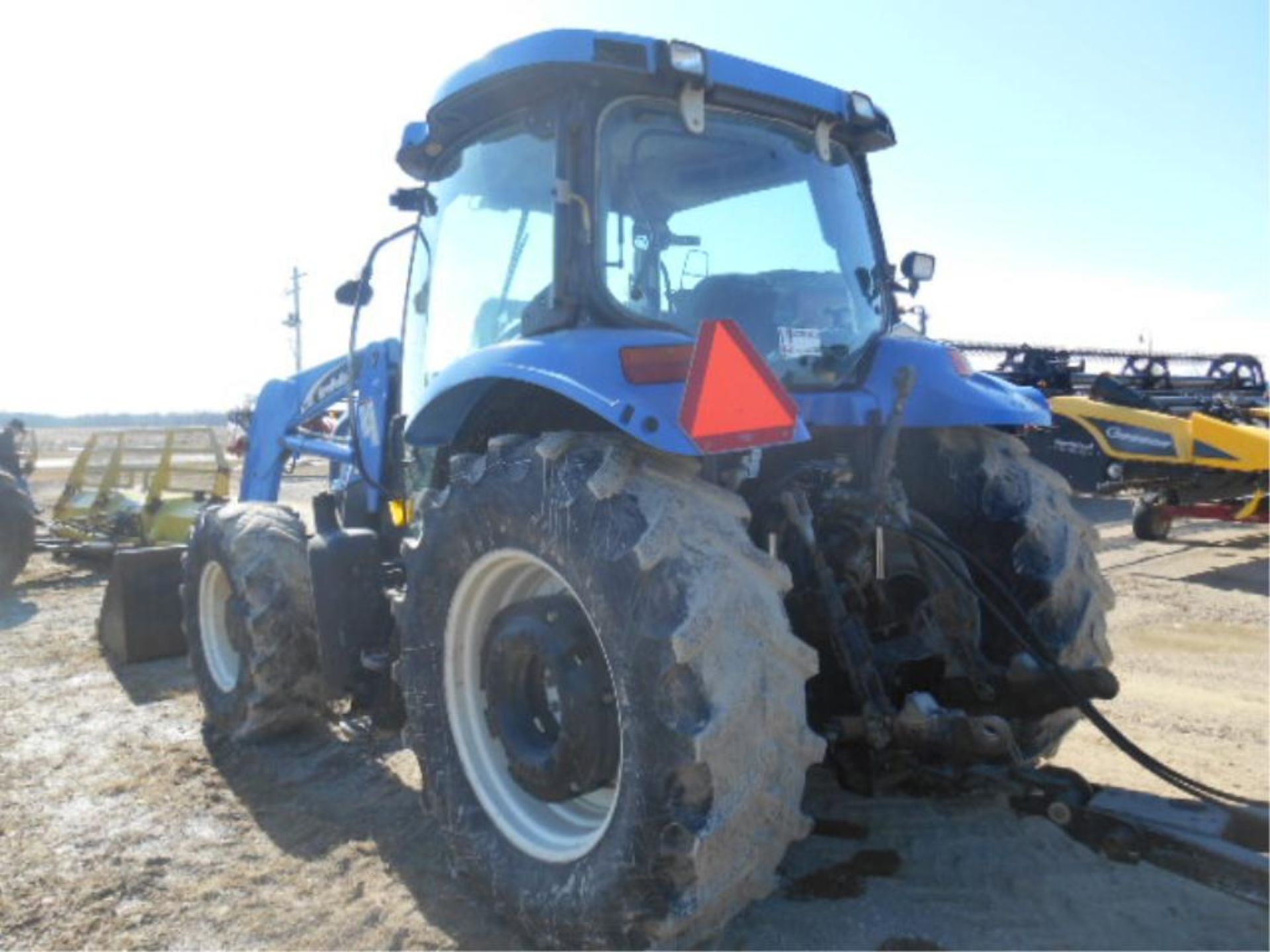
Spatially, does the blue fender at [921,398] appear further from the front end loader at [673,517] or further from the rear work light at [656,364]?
the rear work light at [656,364]

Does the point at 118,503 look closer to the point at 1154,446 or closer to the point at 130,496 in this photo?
the point at 130,496

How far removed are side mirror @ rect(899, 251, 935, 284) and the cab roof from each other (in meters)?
0.43

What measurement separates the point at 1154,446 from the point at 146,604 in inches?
347

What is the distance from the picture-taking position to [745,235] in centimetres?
340

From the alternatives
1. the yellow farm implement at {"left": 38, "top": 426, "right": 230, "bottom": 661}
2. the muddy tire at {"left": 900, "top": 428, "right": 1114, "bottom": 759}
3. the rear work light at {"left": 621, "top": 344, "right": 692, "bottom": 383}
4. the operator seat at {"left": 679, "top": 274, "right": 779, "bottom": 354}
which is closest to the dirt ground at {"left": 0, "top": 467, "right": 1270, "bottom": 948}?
the muddy tire at {"left": 900, "top": 428, "right": 1114, "bottom": 759}

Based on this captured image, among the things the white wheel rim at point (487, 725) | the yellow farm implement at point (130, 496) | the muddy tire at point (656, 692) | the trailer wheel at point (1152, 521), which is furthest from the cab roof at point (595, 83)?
the trailer wheel at point (1152, 521)

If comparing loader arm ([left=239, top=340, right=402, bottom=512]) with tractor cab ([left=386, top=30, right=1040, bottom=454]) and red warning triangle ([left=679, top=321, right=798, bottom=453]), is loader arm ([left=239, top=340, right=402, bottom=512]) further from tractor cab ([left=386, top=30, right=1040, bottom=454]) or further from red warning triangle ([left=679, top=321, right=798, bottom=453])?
red warning triangle ([left=679, top=321, right=798, bottom=453])

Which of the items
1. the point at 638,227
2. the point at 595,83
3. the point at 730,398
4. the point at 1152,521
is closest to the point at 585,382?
the point at 730,398

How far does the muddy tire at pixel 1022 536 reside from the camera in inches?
122

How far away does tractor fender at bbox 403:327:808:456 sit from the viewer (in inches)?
92.1

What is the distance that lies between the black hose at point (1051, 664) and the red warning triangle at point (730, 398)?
0.77 meters

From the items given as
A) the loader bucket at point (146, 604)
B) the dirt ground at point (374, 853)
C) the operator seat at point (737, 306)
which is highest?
the operator seat at point (737, 306)

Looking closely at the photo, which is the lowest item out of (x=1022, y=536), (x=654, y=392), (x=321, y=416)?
(x=1022, y=536)

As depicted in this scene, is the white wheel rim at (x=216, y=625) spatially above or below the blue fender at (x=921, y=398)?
below
